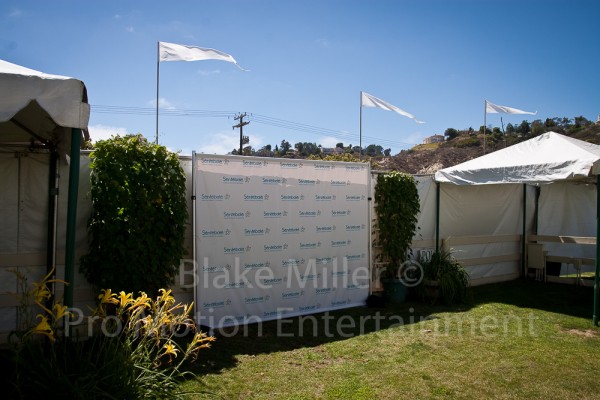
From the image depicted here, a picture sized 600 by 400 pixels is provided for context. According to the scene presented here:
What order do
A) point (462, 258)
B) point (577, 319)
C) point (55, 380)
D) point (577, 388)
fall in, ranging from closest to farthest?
point (55, 380) < point (577, 388) < point (577, 319) < point (462, 258)

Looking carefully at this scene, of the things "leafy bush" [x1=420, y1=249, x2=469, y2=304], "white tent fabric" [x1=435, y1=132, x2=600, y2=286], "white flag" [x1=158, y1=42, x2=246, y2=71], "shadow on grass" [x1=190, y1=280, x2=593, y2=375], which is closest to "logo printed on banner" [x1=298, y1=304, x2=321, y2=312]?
"shadow on grass" [x1=190, y1=280, x2=593, y2=375]

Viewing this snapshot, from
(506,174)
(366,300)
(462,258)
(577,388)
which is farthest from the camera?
(462,258)

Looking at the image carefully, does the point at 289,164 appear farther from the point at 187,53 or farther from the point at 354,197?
the point at 187,53

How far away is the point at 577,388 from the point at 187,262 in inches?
182

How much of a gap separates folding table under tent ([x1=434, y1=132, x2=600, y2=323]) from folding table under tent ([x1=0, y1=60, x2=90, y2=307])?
676cm

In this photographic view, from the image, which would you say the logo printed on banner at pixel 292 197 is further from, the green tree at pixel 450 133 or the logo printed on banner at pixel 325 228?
the green tree at pixel 450 133

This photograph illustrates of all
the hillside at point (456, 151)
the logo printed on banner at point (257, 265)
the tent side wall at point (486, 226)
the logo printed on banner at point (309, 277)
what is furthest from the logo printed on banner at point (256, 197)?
the hillside at point (456, 151)

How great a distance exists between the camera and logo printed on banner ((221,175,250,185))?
627 centimetres

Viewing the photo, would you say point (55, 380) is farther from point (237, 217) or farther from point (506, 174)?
point (506, 174)

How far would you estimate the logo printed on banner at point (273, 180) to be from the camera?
6.67 metres

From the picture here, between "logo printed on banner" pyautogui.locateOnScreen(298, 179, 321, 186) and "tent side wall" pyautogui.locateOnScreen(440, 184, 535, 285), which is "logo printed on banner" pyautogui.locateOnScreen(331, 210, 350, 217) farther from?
"tent side wall" pyautogui.locateOnScreen(440, 184, 535, 285)

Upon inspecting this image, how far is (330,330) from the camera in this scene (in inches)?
246

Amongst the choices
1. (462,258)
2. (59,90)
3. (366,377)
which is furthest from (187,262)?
(462,258)

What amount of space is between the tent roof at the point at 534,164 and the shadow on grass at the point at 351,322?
2.18 m
